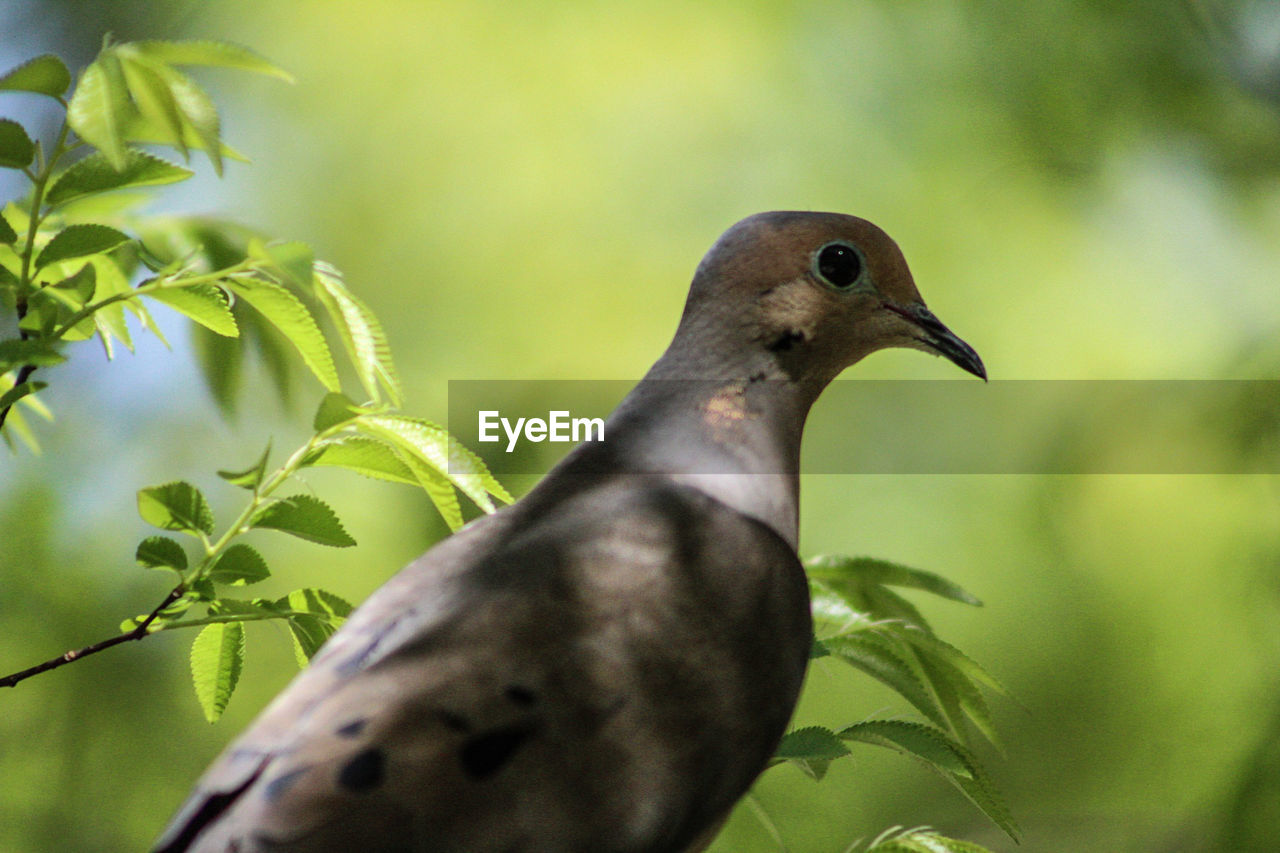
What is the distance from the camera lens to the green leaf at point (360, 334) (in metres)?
0.72

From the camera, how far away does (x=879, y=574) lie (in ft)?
3.25

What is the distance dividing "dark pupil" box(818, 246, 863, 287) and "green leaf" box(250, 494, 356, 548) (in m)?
0.42

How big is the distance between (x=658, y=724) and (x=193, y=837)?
0.27 meters

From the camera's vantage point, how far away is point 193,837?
601 millimetres

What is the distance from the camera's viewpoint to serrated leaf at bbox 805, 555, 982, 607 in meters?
0.97

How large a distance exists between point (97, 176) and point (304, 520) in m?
0.26

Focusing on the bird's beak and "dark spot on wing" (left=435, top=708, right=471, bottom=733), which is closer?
"dark spot on wing" (left=435, top=708, right=471, bottom=733)

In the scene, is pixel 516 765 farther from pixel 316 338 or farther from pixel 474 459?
pixel 316 338

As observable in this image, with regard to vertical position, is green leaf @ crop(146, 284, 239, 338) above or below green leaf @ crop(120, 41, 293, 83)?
below

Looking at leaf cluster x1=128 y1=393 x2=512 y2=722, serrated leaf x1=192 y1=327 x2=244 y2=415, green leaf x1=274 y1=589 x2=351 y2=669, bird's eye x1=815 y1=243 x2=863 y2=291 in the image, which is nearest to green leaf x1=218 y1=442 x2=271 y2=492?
leaf cluster x1=128 y1=393 x2=512 y2=722

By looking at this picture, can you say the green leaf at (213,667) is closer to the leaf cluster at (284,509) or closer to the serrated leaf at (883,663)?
the leaf cluster at (284,509)

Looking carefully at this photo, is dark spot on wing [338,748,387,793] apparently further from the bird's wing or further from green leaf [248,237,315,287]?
green leaf [248,237,315,287]

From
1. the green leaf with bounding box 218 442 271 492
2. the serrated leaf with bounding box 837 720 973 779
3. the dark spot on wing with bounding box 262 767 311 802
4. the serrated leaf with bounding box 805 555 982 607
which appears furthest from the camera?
the serrated leaf with bounding box 805 555 982 607

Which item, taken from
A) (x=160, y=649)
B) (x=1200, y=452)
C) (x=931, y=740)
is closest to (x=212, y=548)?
(x=931, y=740)
